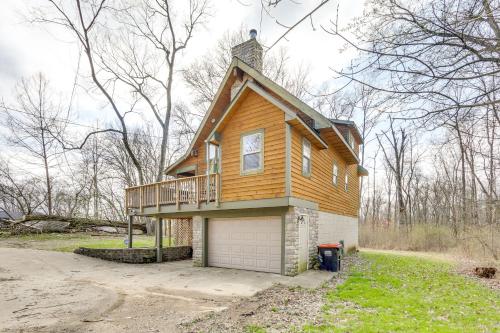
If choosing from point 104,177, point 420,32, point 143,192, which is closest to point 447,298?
point 420,32

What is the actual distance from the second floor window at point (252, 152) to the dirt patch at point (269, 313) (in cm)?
411

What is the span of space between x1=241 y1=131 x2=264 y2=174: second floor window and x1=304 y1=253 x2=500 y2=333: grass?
452 centimetres

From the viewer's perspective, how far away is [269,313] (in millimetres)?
5477

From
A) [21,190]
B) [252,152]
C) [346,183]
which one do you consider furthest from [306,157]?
[21,190]

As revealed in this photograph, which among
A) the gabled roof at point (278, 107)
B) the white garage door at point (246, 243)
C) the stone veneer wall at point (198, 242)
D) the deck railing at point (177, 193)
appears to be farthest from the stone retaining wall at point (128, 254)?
the gabled roof at point (278, 107)

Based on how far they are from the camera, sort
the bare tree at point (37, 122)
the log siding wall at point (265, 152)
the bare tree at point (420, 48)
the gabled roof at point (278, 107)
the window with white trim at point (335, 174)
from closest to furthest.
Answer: the bare tree at point (420, 48)
the gabled roof at point (278, 107)
the log siding wall at point (265, 152)
the window with white trim at point (335, 174)
the bare tree at point (37, 122)

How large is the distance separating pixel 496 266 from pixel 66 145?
22.6 m

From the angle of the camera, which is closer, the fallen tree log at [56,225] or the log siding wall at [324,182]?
the log siding wall at [324,182]

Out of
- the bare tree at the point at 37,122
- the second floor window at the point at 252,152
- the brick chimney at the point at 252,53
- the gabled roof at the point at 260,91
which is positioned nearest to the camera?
the second floor window at the point at 252,152

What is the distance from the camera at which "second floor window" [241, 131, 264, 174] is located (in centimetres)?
985

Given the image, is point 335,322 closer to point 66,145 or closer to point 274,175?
point 274,175

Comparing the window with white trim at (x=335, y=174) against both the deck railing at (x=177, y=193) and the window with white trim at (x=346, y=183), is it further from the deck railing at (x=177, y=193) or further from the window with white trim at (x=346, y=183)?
the deck railing at (x=177, y=193)

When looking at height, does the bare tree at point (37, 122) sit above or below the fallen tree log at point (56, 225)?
above

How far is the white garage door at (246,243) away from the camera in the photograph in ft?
33.0
